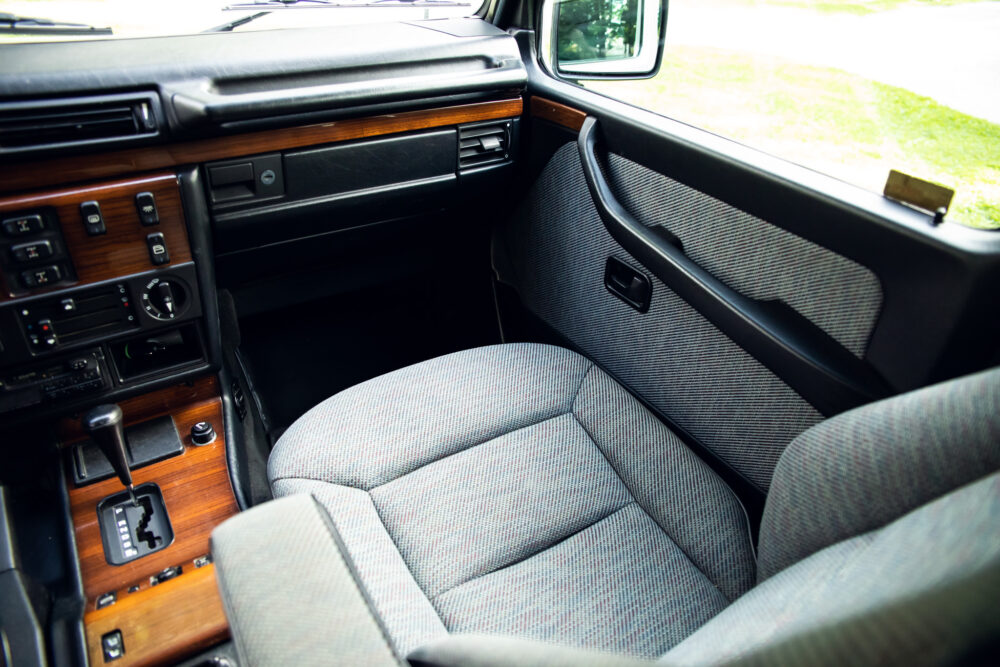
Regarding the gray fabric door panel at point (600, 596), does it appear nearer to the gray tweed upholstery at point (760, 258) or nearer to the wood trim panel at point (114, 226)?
the gray tweed upholstery at point (760, 258)

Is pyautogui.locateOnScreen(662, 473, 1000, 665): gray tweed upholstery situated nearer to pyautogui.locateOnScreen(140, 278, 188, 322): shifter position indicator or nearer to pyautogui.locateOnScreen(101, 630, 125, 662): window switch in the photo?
pyautogui.locateOnScreen(101, 630, 125, 662): window switch

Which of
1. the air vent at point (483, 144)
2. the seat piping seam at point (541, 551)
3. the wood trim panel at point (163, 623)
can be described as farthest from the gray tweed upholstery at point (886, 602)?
the air vent at point (483, 144)

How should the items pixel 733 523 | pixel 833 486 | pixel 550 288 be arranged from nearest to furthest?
pixel 833 486
pixel 733 523
pixel 550 288

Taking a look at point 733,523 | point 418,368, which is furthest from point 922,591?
point 418,368

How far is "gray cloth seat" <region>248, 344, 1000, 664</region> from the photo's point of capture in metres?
0.49

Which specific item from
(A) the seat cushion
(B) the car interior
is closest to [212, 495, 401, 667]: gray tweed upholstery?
(B) the car interior

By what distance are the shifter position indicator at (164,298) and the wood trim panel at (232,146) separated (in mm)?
231

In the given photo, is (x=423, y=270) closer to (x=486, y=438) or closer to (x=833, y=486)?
(x=486, y=438)

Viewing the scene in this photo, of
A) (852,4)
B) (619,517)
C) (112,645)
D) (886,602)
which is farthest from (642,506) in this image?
(852,4)

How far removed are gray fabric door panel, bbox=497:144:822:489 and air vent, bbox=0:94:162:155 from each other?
924 millimetres

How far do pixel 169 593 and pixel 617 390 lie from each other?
0.91m

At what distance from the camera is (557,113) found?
→ 5.36ft

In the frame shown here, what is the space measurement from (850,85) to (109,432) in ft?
5.45

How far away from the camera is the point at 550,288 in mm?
1832
